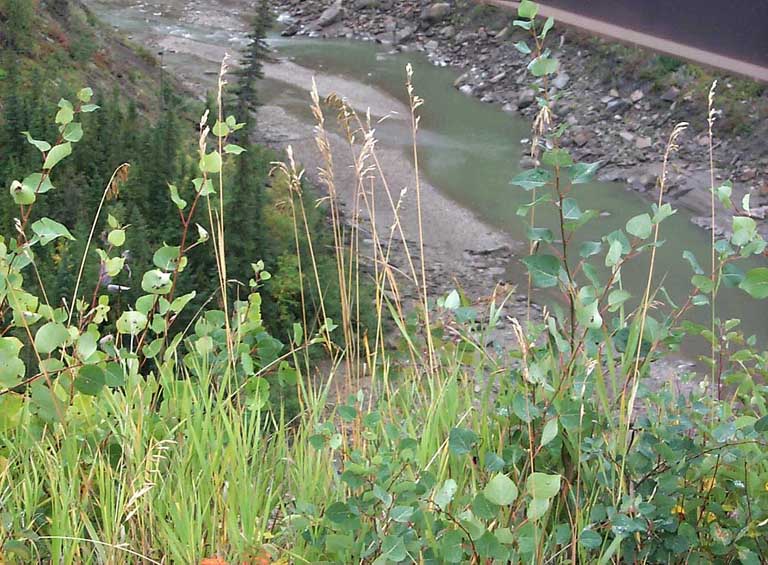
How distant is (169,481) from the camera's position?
217 centimetres

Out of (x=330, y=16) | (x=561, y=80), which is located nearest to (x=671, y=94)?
(x=561, y=80)

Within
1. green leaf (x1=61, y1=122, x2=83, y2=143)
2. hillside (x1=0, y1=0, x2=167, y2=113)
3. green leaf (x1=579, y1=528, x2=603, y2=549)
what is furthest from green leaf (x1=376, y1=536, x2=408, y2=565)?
hillside (x1=0, y1=0, x2=167, y2=113)

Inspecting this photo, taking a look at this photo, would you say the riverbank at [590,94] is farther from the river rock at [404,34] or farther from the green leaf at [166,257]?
the green leaf at [166,257]

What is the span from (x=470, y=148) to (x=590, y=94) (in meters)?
2.30

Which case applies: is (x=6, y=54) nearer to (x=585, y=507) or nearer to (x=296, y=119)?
(x=296, y=119)

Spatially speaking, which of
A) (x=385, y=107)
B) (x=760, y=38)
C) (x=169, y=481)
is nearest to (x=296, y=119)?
(x=385, y=107)

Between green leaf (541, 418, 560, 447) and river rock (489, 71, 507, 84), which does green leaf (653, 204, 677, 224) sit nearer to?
green leaf (541, 418, 560, 447)

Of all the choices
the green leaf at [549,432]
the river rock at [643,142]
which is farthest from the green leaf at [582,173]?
the river rock at [643,142]

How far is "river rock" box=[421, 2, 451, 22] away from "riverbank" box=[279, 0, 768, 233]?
2 cm

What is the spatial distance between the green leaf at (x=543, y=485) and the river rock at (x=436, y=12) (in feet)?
55.7

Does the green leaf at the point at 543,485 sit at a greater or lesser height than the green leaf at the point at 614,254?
lesser

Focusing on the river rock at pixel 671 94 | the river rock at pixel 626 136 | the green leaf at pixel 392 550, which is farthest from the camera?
the river rock at pixel 671 94

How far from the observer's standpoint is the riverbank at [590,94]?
12.1 meters

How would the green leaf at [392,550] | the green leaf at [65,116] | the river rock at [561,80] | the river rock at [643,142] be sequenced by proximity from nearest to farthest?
1. the green leaf at [392,550]
2. the green leaf at [65,116]
3. the river rock at [643,142]
4. the river rock at [561,80]
